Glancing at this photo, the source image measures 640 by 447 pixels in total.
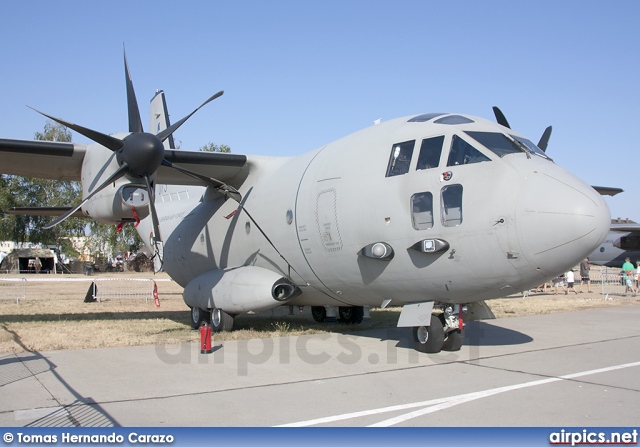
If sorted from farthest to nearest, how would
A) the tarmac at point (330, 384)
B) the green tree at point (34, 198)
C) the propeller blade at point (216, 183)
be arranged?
1. the green tree at point (34, 198)
2. the propeller blade at point (216, 183)
3. the tarmac at point (330, 384)

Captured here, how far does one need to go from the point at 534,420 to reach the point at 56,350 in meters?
7.98

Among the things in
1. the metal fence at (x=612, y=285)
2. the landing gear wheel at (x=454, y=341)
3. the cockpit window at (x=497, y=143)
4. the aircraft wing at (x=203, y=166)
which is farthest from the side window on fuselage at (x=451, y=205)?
the metal fence at (x=612, y=285)

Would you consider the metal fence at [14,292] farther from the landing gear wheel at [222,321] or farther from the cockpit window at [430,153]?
the cockpit window at [430,153]

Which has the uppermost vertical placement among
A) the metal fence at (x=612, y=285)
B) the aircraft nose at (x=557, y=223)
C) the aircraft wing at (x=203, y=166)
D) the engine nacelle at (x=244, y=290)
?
the aircraft wing at (x=203, y=166)

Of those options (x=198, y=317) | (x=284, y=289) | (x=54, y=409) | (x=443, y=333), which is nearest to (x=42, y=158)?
(x=198, y=317)

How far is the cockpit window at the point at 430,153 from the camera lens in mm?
9078

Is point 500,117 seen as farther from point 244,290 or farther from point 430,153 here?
point 244,290

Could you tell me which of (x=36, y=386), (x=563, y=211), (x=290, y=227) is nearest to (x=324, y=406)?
(x=36, y=386)

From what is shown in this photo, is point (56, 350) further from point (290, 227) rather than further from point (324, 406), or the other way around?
point (324, 406)

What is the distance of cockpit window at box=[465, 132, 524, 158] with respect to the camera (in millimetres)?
8836

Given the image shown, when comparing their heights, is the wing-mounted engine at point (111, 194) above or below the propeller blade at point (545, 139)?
below

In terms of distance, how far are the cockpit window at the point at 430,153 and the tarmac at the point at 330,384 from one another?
300 centimetres

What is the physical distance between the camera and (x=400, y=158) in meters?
9.52

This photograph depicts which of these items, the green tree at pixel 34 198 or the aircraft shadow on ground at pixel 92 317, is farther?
the green tree at pixel 34 198
